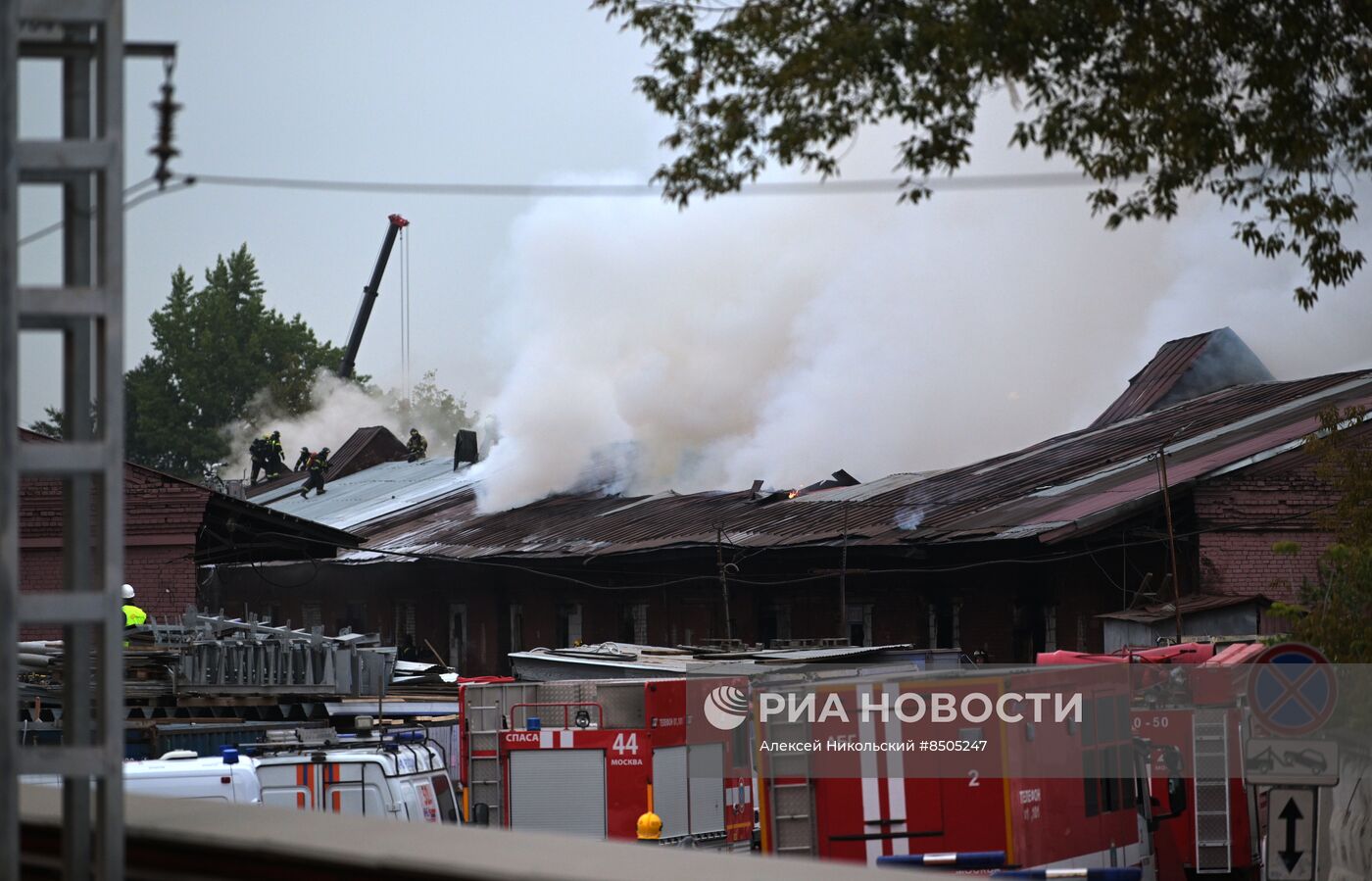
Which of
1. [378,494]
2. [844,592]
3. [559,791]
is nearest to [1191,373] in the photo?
[844,592]

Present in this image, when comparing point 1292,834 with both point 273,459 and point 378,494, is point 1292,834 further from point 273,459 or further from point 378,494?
point 273,459

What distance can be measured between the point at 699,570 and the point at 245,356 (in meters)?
63.7

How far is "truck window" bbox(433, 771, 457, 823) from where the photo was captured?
508 inches

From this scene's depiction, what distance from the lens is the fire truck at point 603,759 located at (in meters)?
15.5

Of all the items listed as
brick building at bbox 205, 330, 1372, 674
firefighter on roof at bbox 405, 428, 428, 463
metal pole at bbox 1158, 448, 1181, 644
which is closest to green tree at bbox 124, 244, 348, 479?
firefighter on roof at bbox 405, 428, 428, 463

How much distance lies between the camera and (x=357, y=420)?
299ft

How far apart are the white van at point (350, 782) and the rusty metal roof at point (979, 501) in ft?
46.5

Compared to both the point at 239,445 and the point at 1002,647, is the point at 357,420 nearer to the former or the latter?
the point at 239,445

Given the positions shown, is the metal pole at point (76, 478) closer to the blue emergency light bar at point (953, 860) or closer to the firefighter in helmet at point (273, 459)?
the blue emergency light bar at point (953, 860)

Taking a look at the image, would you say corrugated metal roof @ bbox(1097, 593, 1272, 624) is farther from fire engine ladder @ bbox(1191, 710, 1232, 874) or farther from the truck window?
the truck window

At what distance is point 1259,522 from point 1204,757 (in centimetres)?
1204

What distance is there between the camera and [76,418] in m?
4.17

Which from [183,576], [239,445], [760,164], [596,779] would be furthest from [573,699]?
[239,445]

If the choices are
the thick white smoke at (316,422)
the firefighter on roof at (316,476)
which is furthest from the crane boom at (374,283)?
the firefighter on roof at (316,476)
